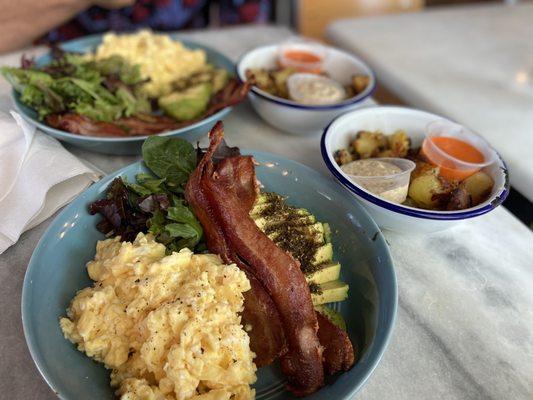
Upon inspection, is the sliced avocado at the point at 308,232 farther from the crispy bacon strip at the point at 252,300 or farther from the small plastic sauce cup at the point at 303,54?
the small plastic sauce cup at the point at 303,54

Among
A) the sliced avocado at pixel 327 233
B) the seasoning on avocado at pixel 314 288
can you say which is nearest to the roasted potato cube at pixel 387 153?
the sliced avocado at pixel 327 233

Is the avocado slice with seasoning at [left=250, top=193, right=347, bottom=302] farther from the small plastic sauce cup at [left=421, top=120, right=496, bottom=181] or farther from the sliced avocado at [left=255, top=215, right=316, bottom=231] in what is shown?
the small plastic sauce cup at [left=421, top=120, right=496, bottom=181]

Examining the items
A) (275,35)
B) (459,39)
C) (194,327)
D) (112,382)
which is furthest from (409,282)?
(459,39)

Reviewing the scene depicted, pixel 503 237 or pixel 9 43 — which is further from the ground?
pixel 9 43

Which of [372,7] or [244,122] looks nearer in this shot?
[244,122]

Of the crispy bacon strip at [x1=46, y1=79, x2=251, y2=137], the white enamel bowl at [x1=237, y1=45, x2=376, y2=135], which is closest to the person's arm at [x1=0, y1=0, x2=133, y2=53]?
the crispy bacon strip at [x1=46, y1=79, x2=251, y2=137]

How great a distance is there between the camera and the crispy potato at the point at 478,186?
1.50 m

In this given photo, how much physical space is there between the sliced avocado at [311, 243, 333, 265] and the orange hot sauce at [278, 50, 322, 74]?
3.78ft

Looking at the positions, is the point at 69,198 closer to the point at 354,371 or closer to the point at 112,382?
the point at 112,382

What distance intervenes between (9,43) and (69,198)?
1.36 metres

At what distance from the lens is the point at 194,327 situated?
106cm

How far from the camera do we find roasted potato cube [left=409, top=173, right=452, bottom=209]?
1.46m

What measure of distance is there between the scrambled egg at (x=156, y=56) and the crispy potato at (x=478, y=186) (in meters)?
1.43

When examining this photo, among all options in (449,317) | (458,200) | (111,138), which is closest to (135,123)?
(111,138)
